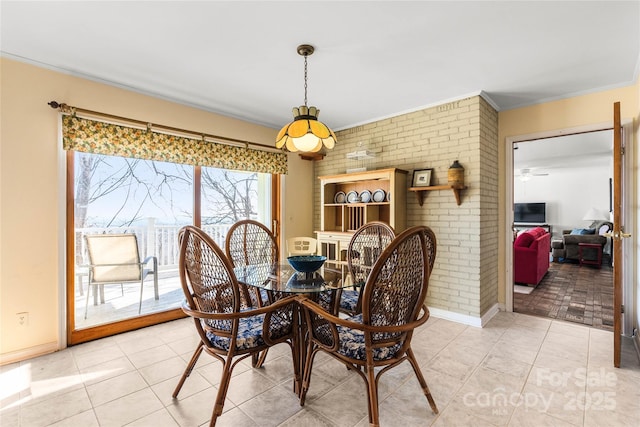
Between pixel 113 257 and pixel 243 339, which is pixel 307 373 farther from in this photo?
pixel 113 257

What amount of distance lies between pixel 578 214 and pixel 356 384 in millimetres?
9140

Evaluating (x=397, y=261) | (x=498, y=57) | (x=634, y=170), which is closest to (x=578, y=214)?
(x=634, y=170)

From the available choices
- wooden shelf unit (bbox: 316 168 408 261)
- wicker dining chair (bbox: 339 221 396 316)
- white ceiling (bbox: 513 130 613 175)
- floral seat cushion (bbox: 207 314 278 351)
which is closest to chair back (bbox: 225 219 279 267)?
wicker dining chair (bbox: 339 221 396 316)

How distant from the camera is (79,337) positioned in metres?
2.71

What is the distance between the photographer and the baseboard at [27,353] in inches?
92.1

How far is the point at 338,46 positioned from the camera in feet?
7.29

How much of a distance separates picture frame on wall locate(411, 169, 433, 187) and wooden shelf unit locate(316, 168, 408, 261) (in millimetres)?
147

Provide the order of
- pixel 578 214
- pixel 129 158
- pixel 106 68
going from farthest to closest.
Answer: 1. pixel 578 214
2. pixel 129 158
3. pixel 106 68

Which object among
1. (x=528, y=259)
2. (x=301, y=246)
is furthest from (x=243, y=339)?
(x=528, y=259)

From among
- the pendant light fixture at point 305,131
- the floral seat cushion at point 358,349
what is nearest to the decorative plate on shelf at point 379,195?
the pendant light fixture at point 305,131

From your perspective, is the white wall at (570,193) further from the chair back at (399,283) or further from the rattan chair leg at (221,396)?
the rattan chair leg at (221,396)

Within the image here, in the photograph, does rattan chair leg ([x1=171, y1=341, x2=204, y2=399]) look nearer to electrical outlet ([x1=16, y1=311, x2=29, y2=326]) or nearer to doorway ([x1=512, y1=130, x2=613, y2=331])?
electrical outlet ([x1=16, y1=311, x2=29, y2=326])

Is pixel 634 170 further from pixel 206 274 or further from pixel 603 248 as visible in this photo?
pixel 603 248

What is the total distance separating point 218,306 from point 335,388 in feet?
3.32
